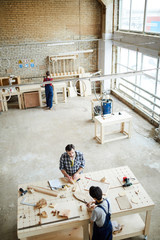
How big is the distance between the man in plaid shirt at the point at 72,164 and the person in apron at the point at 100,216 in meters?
1.00

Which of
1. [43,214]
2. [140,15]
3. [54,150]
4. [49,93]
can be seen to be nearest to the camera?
[43,214]

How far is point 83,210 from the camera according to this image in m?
3.56

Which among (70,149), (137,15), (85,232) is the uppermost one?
(137,15)

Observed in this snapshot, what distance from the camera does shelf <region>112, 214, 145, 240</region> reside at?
3.81m

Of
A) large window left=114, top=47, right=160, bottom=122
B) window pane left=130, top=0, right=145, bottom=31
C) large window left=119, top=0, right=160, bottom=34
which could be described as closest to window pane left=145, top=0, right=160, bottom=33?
large window left=119, top=0, right=160, bottom=34

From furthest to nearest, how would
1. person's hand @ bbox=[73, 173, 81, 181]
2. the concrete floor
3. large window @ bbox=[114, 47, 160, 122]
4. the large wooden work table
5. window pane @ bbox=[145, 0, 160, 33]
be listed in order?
large window @ bbox=[114, 47, 160, 122]
window pane @ bbox=[145, 0, 160, 33]
the concrete floor
person's hand @ bbox=[73, 173, 81, 181]
the large wooden work table

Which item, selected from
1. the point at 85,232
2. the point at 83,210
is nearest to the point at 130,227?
the point at 85,232

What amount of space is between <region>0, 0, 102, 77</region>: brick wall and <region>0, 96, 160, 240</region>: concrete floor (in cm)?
257

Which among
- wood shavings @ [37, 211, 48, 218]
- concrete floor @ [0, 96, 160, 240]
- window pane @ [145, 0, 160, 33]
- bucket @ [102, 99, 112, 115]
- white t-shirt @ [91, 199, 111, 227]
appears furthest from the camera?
bucket @ [102, 99, 112, 115]

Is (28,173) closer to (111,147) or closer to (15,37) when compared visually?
(111,147)

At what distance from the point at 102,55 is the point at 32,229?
9288mm

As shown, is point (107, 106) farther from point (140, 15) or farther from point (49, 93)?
point (140, 15)

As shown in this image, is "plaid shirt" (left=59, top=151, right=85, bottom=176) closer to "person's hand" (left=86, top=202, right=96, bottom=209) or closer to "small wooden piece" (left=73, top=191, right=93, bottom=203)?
"small wooden piece" (left=73, top=191, right=93, bottom=203)

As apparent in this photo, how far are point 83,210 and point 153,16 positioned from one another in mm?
6776
